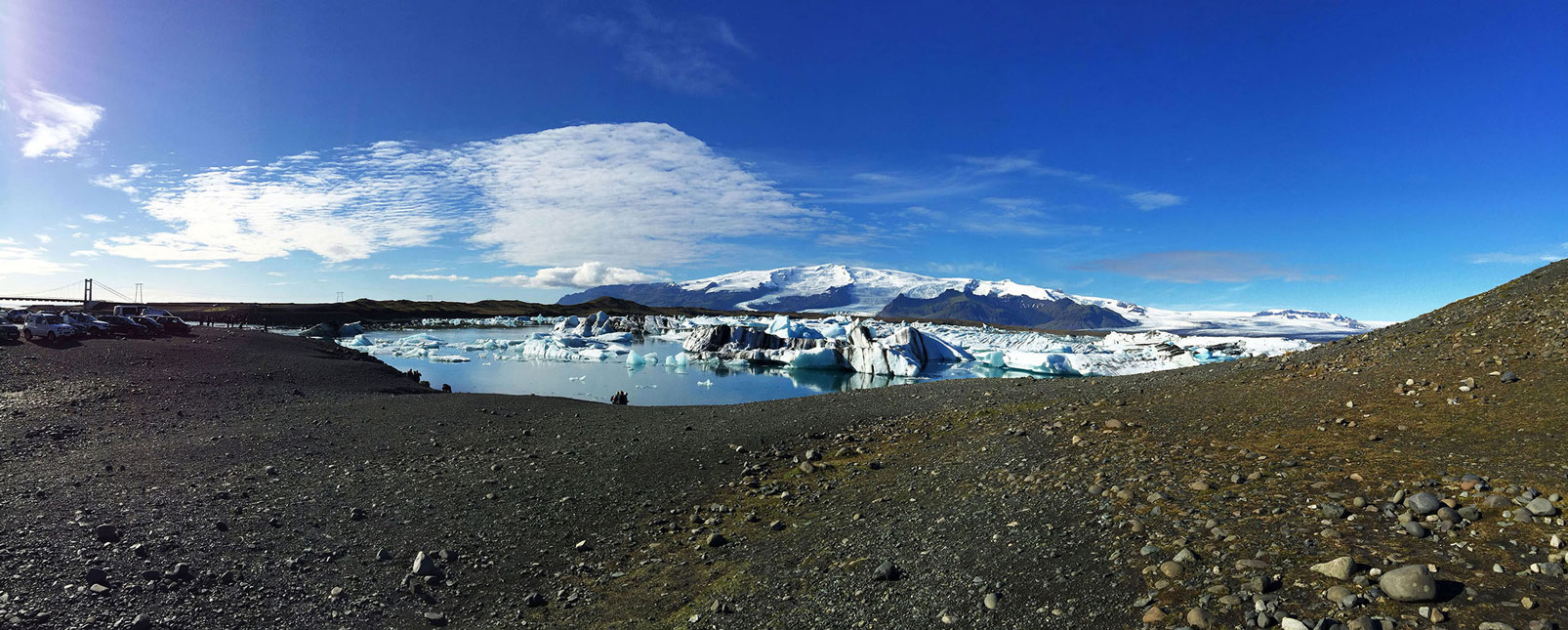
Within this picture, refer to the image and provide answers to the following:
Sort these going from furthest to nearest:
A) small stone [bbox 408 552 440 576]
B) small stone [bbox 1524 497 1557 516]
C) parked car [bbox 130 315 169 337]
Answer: parked car [bbox 130 315 169 337] < small stone [bbox 408 552 440 576] < small stone [bbox 1524 497 1557 516]

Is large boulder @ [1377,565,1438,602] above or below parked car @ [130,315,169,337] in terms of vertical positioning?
below

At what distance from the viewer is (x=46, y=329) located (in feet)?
104

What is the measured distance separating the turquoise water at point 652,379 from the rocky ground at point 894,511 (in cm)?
1506

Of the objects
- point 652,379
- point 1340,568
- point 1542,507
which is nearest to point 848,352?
point 652,379

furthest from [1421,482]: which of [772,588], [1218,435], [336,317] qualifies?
[336,317]

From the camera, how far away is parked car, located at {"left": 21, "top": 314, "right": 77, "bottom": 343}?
104 ft

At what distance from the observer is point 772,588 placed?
6496 mm

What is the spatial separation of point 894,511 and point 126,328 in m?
51.2

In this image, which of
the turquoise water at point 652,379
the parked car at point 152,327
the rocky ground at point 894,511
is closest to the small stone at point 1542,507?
the rocky ground at point 894,511

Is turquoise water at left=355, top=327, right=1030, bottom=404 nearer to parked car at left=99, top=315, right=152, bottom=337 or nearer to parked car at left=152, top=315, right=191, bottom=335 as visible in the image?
parked car at left=152, top=315, right=191, bottom=335

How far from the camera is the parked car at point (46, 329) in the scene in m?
31.5

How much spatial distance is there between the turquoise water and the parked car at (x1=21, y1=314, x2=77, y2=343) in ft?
47.7

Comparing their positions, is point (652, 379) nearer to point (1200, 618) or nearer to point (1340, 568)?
point (1200, 618)

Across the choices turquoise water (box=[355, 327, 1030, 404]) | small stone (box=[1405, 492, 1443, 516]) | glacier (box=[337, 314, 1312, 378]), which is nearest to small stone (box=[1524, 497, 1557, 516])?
small stone (box=[1405, 492, 1443, 516])
